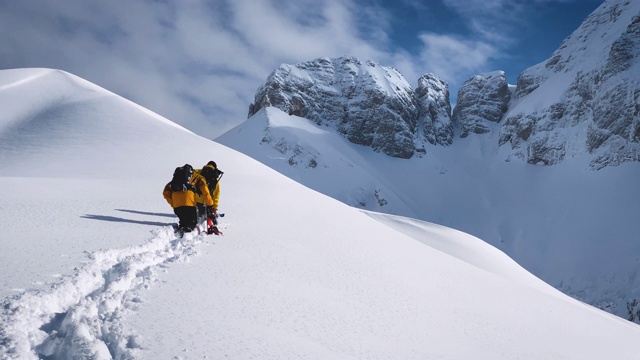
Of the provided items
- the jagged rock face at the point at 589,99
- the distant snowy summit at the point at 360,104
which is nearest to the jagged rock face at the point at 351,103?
the distant snowy summit at the point at 360,104

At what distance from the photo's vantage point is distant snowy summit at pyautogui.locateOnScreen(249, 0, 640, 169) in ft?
246

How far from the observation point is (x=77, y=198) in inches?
328

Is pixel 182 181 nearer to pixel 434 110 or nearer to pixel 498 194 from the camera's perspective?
pixel 498 194

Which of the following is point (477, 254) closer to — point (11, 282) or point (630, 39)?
point (11, 282)

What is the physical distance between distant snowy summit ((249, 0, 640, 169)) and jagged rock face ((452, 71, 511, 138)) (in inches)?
11.8

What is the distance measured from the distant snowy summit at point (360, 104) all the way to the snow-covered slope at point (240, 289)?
96962 mm

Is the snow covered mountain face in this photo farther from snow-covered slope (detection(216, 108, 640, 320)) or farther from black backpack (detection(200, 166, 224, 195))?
black backpack (detection(200, 166, 224, 195))

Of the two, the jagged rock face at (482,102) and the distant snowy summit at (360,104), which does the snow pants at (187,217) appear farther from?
the jagged rock face at (482,102)

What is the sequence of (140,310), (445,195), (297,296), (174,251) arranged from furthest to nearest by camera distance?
(445,195) → (174,251) → (297,296) → (140,310)

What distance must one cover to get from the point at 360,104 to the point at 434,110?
29032 mm

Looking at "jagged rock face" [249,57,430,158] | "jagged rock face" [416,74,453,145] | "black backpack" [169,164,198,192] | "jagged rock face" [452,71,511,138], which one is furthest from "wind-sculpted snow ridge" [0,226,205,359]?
"jagged rock face" [452,71,511,138]

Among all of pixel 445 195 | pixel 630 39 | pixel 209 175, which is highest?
pixel 630 39

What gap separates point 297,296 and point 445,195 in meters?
94.3

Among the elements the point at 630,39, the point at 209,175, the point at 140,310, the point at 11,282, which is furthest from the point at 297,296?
the point at 630,39
